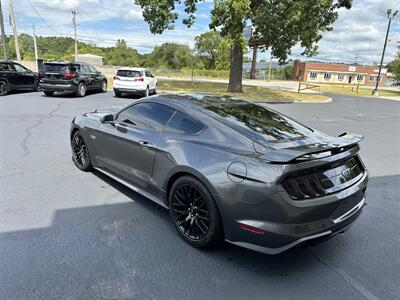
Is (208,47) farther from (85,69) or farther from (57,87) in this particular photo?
(57,87)

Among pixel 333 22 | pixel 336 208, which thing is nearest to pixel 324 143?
Result: pixel 336 208

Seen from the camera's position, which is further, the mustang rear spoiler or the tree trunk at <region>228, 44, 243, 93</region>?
the tree trunk at <region>228, 44, 243, 93</region>

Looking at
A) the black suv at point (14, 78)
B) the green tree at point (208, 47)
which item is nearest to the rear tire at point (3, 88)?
the black suv at point (14, 78)

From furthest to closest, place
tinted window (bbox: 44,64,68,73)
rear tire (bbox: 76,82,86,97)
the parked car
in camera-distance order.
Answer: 1. the parked car
2. rear tire (bbox: 76,82,86,97)
3. tinted window (bbox: 44,64,68,73)

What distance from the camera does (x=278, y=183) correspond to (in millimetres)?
2502

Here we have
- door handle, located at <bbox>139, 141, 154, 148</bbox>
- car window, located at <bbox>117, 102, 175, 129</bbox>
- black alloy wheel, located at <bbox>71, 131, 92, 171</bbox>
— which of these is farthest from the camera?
black alloy wheel, located at <bbox>71, 131, 92, 171</bbox>

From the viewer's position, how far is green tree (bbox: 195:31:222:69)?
8300 cm

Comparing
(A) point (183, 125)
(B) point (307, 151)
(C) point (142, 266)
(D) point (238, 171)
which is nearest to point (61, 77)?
(A) point (183, 125)

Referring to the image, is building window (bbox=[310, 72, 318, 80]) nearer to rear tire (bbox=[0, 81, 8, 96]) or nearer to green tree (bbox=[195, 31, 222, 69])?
green tree (bbox=[195, 31, 222, 69])

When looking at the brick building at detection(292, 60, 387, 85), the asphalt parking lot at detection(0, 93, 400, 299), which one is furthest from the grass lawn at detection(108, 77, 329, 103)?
the brick building at detection(292, 60, 387, 85)

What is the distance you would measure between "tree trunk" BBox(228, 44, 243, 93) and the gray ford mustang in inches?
677

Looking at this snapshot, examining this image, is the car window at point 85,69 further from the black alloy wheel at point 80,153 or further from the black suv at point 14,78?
the black alloy wheel at point 80,153

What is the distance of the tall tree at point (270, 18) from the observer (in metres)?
15.3

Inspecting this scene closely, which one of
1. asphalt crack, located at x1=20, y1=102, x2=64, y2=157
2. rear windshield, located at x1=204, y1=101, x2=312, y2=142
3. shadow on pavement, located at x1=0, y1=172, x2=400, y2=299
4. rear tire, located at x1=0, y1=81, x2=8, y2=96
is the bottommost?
asphalt crack, located at x1=20, y1=102, x2=64, y2=157
